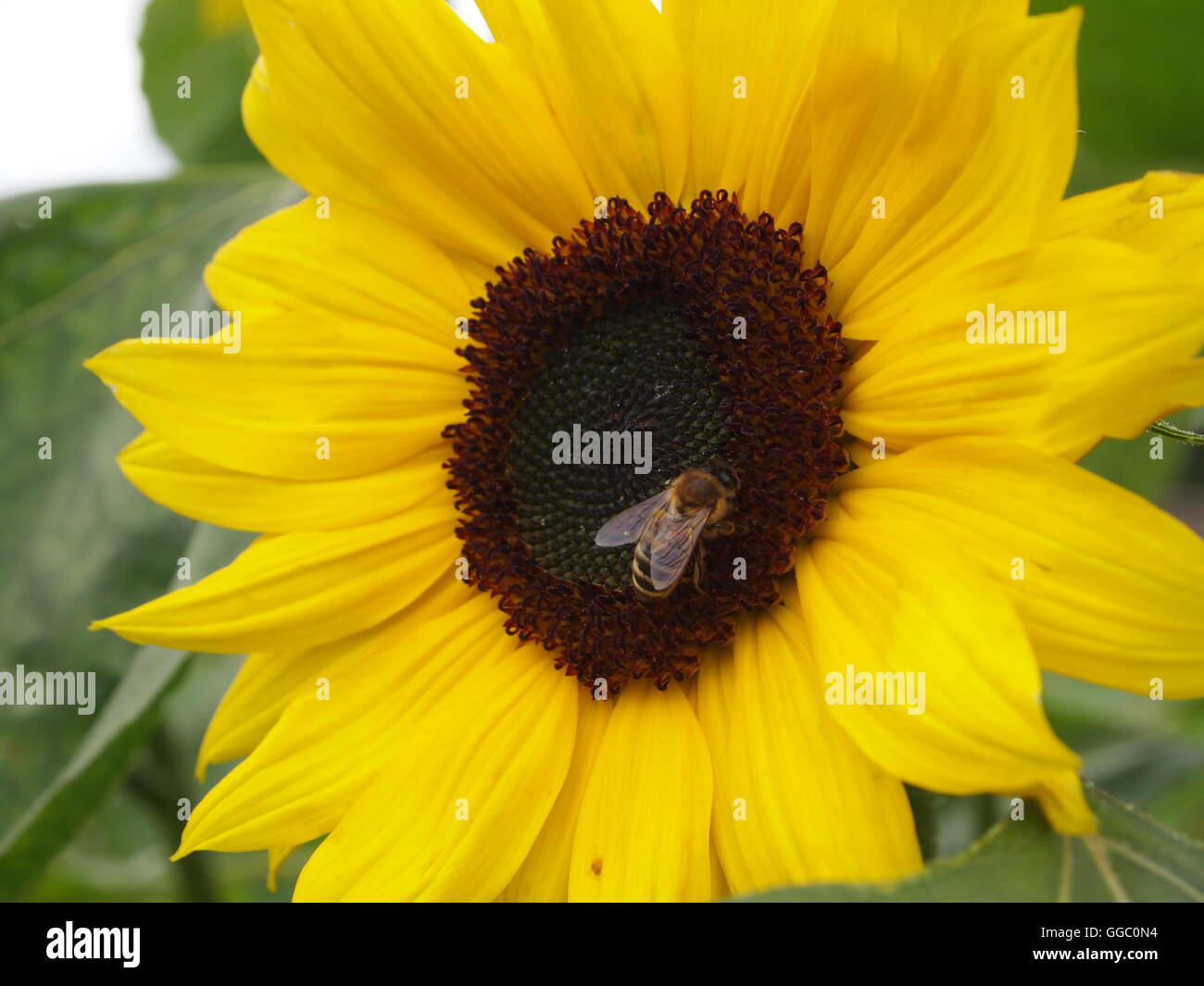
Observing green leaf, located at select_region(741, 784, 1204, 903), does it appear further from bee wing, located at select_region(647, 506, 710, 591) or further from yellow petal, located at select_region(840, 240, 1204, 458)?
bee wing, located at select_region(647, 506, 710, 591)

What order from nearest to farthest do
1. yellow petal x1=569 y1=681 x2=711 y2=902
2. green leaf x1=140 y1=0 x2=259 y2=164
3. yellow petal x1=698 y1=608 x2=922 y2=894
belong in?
yellow petal x1=698 y1=608 x2=922 y2=894
yellow petal x1=569 y1=681 x2=711 y2=902
green leaf x1=140 y1=0 x2=259 y2=164

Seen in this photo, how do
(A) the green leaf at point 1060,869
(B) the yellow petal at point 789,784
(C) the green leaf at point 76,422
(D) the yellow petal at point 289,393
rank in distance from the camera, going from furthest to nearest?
(C) the green leaf at point 76,422
(D) the yellow petal at point 289,393
(B) the yellow petal at point 789,784
(A) the green leaf at point 1060,869

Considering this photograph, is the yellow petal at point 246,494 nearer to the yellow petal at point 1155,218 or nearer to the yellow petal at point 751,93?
the yellow petal at point 751,93

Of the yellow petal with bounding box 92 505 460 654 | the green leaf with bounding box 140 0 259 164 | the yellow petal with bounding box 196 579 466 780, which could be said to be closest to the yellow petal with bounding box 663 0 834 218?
the yellow petal with bounding box 92 505 460 654

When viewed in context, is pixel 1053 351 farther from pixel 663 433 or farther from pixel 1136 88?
pixel 1136 88

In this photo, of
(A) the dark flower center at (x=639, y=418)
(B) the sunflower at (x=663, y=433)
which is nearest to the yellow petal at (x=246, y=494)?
(B) the sunflower at (x=663, y=433)
